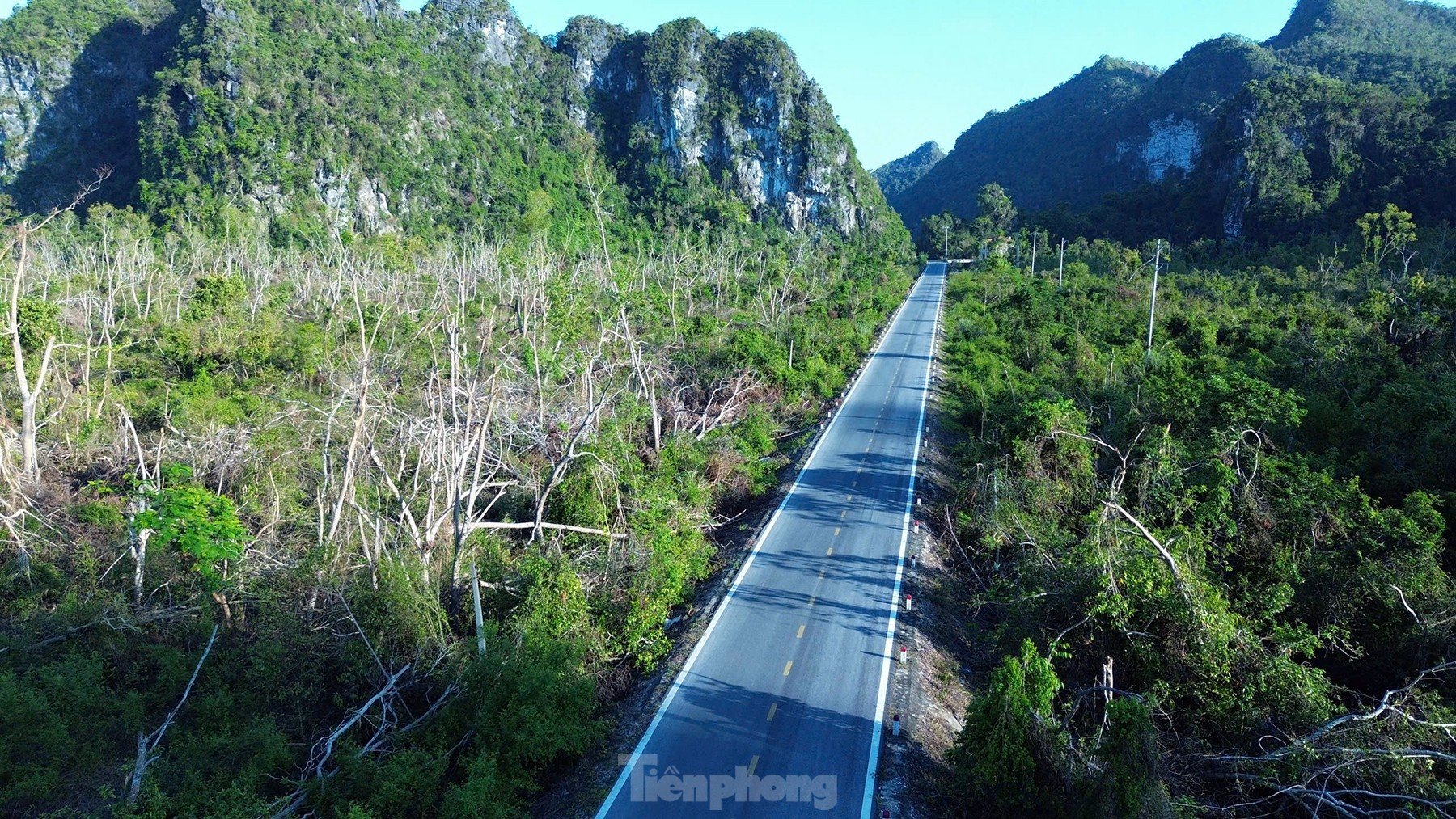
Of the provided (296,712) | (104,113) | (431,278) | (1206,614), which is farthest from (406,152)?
(1206,614)

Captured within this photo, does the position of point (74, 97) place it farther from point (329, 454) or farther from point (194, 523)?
point (194, 523)

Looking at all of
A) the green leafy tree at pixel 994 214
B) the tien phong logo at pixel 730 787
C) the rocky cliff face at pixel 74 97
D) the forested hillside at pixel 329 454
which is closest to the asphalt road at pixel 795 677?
the tien phong logo at pixel 730 787

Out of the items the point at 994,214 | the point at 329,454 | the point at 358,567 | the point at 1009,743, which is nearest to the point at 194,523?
the point at 358,567

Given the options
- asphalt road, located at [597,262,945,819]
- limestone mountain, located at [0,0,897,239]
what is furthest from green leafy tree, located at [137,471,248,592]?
limestone mountain, located at [0,0,897,239]

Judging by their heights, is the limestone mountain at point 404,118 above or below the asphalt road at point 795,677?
above

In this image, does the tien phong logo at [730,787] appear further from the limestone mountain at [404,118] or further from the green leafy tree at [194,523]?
the limestone mountain at [404,118]

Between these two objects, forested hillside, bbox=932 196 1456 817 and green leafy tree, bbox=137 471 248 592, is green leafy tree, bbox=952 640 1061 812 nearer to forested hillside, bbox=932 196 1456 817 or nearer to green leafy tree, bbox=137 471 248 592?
forested hillside, bbox=932 196 1456 817
